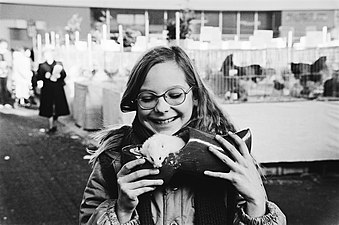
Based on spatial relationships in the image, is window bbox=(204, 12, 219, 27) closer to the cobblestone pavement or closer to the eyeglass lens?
the cobblestone pavement

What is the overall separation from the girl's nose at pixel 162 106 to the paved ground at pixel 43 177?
1635 mm

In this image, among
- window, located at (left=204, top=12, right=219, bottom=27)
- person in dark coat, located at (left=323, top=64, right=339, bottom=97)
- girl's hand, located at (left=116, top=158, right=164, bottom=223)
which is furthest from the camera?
person in dark coat, located at (left=323, top=64, right=339, bottom=97)

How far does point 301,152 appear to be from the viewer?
3.32 metres

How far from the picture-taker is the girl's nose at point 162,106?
88 centimetres

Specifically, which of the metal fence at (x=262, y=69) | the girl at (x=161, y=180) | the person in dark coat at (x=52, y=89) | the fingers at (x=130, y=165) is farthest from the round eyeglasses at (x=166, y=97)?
the person in dark coat at (x=52, y=89)

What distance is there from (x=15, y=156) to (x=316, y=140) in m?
1.75

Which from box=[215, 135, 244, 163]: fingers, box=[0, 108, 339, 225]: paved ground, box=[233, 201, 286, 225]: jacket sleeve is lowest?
box=[0, 108, 339, 225]: paved ground

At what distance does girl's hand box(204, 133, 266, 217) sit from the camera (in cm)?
84

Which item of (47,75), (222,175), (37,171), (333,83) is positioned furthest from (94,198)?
(333,83)

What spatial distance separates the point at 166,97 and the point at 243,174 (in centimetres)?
17

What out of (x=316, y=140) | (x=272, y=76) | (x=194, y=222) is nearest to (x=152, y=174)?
(x=194, y=222)

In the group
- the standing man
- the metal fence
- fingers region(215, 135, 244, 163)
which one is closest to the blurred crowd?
the standing man

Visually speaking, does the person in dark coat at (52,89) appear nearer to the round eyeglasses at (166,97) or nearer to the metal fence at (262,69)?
the metal fence at (262,69)

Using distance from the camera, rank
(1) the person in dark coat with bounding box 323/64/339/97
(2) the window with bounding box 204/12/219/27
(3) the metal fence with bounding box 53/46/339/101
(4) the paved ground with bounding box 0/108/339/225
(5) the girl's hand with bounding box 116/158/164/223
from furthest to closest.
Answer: (1) the person in dark coat with bounding box 323/64/339/97, (4) the paved ground with bounding box 0/108/339/225, (2) the window with bounding box 204/12/219/27, (3) the metal fence with bounding box 53/46/339/101, (5) the girl's hand with bounding box 116/158/164/223
